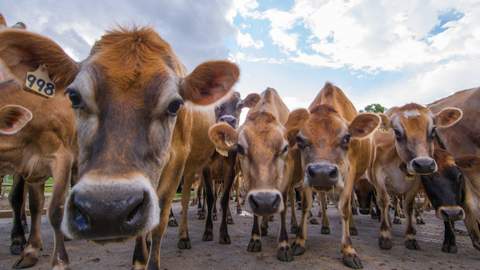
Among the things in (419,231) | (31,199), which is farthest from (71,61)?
(419,231)

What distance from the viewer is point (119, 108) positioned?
7.14 ft

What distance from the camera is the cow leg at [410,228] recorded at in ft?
16.6

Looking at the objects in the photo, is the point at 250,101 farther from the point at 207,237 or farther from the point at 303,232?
the point at 303,232

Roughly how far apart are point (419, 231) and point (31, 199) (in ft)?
23.2

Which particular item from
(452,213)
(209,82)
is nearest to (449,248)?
(452,213)

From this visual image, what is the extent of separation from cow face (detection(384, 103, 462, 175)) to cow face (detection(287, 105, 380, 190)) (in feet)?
3.28

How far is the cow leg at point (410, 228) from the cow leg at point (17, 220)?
216 inches

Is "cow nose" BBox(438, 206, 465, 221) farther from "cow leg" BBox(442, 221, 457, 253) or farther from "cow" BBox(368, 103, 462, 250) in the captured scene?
"cow" BBox(368, 103, 462, 250)

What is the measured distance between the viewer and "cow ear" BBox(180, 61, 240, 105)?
9.23ft

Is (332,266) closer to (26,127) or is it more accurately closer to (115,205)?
(115,205)

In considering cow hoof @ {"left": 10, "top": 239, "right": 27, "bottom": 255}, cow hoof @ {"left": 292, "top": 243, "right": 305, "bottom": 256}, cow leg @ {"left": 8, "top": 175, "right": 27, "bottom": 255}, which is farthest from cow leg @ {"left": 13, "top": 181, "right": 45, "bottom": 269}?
cow hoof @ {"left": 292, "top": 243, "right": 305, "bottom": 256}

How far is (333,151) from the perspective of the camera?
175 inches

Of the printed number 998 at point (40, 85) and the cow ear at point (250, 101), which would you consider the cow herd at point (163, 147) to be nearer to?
the printed number 998 at point (40, 85)

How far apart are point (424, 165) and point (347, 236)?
168 cm
